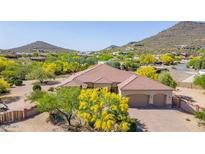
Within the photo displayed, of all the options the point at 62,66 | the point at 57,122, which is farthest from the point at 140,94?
the point at 62,66

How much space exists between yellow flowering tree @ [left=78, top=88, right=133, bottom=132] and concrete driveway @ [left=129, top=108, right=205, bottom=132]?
473 centimetres

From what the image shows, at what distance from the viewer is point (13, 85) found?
4409cm

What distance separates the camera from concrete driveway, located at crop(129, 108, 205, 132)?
74.3ft

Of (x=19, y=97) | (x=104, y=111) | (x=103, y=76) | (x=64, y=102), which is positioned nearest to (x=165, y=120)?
(x=104, y=111)

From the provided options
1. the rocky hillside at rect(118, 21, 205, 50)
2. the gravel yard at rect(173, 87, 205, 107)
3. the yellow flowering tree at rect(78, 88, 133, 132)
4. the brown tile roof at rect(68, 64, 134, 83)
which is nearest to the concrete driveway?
the yellow flowering tree at rect(78, 88, 133, 132)

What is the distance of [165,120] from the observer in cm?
2492

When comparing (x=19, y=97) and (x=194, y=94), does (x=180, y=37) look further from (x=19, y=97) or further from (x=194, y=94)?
(x=19, y=97)

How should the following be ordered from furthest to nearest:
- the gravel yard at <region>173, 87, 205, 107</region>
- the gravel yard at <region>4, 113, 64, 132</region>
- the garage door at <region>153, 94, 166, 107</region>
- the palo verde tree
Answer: the gravel yard at <region>173, 87, 205, 107</region> → the garage door at <region>153, 94, 166, 107</region> → the gravel yard at <region>4, 113, 64, 132</region> → the palo verde tree

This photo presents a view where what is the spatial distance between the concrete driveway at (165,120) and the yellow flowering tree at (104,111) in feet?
15.5

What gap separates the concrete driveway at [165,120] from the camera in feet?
74.3

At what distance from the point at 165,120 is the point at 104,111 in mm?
8873

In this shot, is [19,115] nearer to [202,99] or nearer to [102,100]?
[102,100]

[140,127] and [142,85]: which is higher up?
[142,85]

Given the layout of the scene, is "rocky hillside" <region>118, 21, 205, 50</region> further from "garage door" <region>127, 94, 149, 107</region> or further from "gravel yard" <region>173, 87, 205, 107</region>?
"garage door" <region>127, 94, 149, 107</region>
